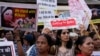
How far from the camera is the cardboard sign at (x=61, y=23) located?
8374mm

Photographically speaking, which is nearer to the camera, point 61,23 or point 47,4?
point 61,23

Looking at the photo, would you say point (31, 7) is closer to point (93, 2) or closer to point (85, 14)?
point (85, 14)

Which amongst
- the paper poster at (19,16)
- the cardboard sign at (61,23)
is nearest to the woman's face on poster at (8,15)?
the paper poster at (19,16)

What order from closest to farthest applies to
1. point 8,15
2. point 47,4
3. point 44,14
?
point 8,15
point 44,14
point 47,4

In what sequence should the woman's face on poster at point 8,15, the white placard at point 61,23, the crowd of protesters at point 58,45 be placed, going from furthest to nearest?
the woman's face on poster at point 8,15 < the white placard at point 61,23 < the crowd of protesters at point 58,45

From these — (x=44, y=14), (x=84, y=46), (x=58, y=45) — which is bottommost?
(x=58, y=45)

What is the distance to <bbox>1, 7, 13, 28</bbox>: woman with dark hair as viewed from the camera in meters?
8.74

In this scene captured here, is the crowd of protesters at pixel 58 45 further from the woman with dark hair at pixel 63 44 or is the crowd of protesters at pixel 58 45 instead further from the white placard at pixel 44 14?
the white placard at pixel 44 14

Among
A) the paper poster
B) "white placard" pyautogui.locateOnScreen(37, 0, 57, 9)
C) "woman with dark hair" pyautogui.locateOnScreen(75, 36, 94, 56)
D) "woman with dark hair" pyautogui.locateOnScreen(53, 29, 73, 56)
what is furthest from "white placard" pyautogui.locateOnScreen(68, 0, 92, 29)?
"woman with dark hair" pyautogui.locateOnScreen(75, 36, 94, 56)

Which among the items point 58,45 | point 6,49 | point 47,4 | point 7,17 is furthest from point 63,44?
point 47,4

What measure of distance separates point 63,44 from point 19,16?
1.74 m

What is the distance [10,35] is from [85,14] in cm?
167

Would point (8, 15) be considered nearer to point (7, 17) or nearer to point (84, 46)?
point (7, 17)

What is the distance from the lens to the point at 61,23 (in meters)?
8.38
